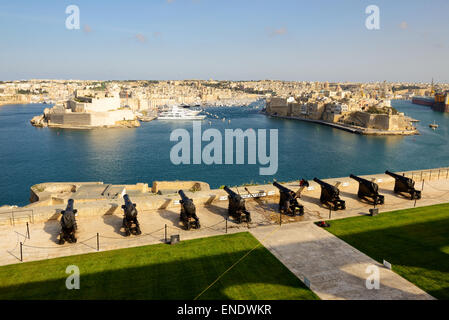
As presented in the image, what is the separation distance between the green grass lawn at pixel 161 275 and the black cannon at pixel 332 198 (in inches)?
182

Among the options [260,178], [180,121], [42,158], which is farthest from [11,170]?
[180,121]

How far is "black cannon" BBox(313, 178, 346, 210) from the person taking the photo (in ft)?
41.7

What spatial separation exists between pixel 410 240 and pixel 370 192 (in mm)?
3546

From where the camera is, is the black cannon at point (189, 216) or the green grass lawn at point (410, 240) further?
the black cannon at point (189, 216)

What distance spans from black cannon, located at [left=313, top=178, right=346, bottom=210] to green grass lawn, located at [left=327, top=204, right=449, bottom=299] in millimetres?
908

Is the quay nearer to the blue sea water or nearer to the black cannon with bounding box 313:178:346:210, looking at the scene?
the black cannon with bounding box 313:178:346:210

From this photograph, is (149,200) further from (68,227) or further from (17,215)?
(17,215)

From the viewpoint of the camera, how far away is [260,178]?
120ft

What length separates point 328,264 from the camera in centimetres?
872

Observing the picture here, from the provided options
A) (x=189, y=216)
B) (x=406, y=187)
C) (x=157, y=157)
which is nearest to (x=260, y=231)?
(x=189, y=216)

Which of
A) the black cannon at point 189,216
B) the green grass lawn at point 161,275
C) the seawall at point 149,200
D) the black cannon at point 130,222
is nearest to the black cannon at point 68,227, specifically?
the green grass lawn at point 161,275

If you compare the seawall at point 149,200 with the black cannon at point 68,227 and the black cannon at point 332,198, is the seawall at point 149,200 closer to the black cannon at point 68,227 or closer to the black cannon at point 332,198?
the black cannon at point 332,198

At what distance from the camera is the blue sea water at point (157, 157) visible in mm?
37594
